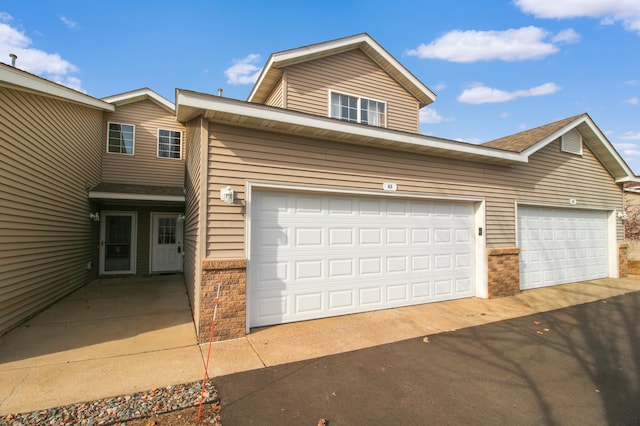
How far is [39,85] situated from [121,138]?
18.4ft

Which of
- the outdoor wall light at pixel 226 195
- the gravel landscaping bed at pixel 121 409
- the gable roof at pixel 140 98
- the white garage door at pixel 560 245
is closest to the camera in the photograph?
the gravel landscaping bed at pixel 121 409

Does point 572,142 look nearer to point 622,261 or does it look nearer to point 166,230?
point 622,261

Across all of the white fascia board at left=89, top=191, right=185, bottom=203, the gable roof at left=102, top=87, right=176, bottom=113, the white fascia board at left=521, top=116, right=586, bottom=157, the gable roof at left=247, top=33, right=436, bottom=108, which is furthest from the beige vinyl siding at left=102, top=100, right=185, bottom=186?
the white fascia board at left=521, top=116, right=586, bottom=157

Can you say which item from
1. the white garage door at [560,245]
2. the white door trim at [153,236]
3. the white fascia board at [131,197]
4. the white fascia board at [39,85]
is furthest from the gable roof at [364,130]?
the white door trim at [153,236]

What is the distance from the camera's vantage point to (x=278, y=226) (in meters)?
5.61

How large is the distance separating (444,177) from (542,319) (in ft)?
11.4

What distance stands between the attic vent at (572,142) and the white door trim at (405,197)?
3.95 meters

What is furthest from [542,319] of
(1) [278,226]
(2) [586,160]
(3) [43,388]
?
(3) [43,388]

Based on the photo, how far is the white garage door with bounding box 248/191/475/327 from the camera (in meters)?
5.52

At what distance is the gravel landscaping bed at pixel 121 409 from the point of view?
9.44ft

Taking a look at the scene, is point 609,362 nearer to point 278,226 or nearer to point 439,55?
point 278,226

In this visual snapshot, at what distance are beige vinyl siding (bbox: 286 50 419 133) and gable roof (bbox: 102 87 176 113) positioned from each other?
17.6 ft

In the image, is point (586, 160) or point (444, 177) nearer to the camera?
point (444, 177)

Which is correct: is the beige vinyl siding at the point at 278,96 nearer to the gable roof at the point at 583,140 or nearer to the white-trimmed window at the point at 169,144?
the white-trimmed window at the point at 169,144
